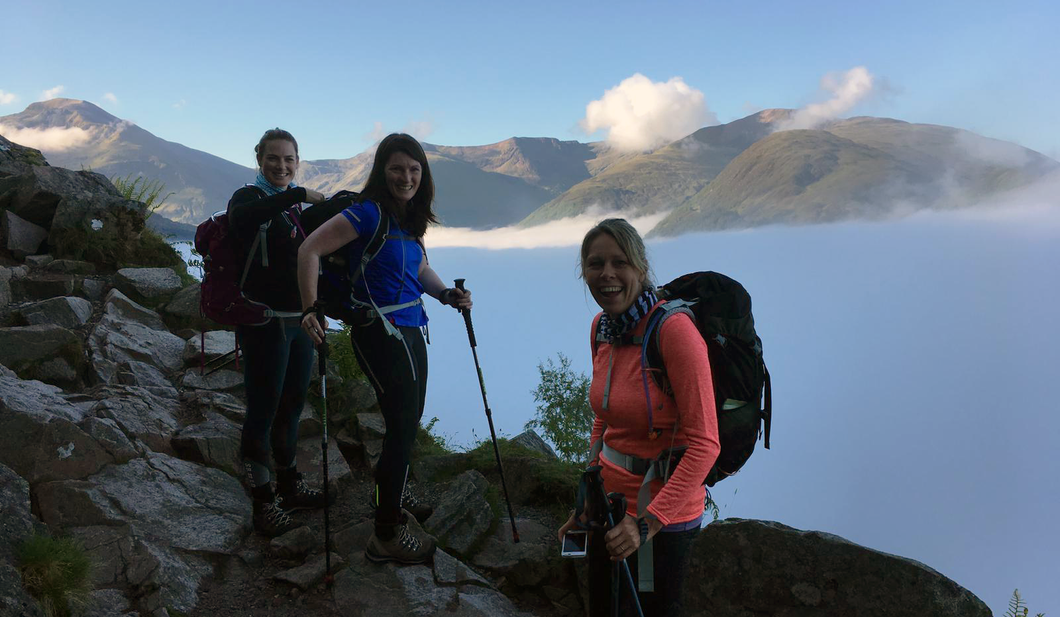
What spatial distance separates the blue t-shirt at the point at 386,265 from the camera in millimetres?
4098

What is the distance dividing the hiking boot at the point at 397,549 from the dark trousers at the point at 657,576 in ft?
7.68

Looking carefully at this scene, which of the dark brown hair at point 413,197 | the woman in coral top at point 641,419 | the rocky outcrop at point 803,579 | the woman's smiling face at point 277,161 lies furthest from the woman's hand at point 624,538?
the woman's smiling face at point 277,161

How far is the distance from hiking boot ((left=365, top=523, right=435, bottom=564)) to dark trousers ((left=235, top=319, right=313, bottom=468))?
1.13 meters

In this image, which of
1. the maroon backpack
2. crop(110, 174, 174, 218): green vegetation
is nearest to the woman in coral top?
the maroon backpack

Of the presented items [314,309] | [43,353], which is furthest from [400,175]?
[43,353]

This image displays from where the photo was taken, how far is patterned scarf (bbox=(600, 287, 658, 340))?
266 cm

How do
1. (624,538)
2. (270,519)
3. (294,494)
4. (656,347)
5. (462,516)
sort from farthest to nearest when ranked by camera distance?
(462,516)
(294,494)
(270,519)
(656,347)
(624,538)

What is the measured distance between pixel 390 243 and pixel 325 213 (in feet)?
2.53

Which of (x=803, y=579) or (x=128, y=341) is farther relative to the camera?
(x=128, y=341)

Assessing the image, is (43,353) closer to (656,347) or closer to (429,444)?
(429,444)

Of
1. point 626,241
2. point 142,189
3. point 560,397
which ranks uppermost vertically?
point 142,189

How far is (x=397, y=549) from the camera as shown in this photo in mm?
4906

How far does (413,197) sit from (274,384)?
6.07 feet

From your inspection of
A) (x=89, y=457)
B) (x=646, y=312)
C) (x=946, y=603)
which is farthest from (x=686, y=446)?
(x=89, y=457)
